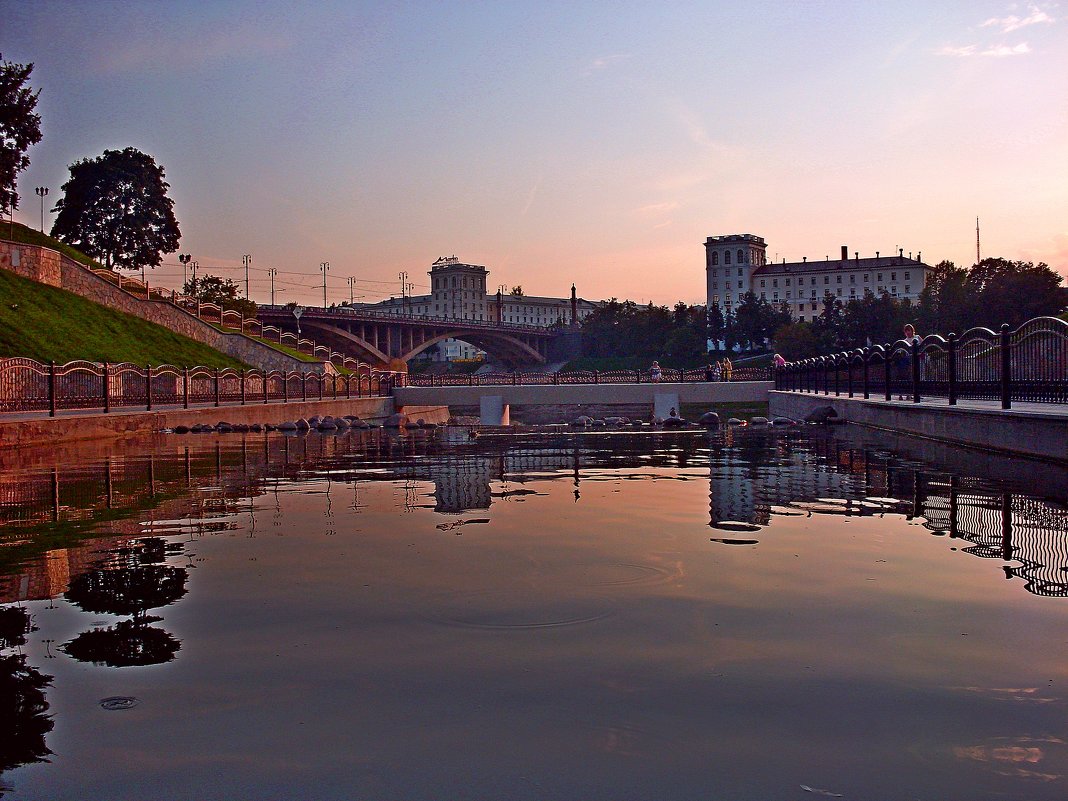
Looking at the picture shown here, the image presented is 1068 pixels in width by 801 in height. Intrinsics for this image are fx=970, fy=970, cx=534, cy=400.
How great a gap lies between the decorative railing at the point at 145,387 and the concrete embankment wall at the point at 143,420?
1.40 meters

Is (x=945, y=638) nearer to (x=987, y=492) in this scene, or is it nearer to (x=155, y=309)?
(x=987, y=492)

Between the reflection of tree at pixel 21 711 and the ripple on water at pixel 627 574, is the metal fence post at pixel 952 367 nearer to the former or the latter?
the ripple on water at pixel 627 574

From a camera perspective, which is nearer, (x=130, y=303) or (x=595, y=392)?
(x=595, y=392)

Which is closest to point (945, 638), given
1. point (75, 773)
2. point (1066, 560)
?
point (1066, 560)

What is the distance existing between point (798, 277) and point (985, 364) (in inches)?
6158

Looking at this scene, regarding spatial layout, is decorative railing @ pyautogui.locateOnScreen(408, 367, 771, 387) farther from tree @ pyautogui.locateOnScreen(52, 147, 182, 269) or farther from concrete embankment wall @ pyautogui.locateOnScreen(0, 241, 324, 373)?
tree @ pyautogui.locateOnScreen(52, 147, 182, 269)

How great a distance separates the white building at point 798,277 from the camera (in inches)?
6501

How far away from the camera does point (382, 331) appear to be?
98.9 metres

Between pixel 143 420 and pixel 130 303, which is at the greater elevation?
pixel 130 303

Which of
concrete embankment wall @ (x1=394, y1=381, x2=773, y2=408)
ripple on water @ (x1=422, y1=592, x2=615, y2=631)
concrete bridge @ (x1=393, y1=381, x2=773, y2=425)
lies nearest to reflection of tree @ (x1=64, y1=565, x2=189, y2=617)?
ripple on water @ (x1=422, y1=592, x2=615, y2=631)

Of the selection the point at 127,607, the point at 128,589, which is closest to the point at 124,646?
the point at 127,607

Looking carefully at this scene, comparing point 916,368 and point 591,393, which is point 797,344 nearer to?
point 591,393

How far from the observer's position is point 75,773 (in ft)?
9.47

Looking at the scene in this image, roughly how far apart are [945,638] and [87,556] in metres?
5.39
